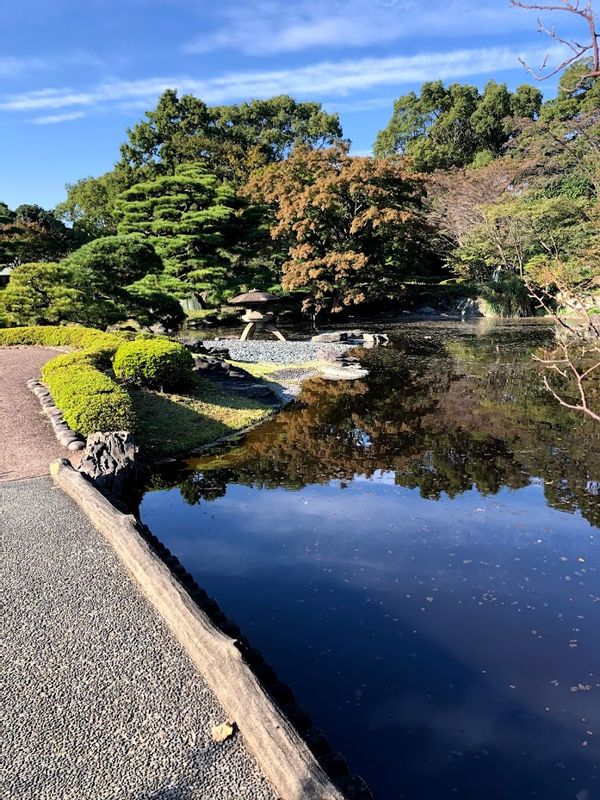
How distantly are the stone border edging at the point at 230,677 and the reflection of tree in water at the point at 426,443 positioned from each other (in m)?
2.45

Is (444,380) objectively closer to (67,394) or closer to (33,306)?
(67,394)

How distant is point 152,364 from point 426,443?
4.63 m

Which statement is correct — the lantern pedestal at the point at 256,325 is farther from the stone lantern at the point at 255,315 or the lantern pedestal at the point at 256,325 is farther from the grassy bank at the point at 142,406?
the grassy bank at the point at 142,406

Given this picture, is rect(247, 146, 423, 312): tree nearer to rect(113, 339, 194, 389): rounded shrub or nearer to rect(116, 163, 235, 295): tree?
rect(116, 163, 235, 295): tree

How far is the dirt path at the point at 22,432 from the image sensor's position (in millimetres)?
6188

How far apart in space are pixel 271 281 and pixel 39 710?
69.7 ft

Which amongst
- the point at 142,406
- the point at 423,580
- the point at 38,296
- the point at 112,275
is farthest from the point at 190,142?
the point at 423,580

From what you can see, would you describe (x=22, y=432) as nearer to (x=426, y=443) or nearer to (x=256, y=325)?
(x=426, y=443)

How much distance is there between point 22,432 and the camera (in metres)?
7.29

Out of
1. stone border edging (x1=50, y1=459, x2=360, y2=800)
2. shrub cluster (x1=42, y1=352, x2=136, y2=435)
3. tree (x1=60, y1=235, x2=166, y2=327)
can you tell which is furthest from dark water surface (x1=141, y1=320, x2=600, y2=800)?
tree (x1=60, y1=235, x2=166, y2=327)

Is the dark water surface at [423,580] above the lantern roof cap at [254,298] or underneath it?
underneath

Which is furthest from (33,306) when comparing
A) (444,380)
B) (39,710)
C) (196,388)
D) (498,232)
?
(498,232)

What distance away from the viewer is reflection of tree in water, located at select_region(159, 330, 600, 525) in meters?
6.62

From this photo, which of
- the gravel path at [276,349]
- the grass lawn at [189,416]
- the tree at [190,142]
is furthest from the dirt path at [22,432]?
the tree at [190,142]
